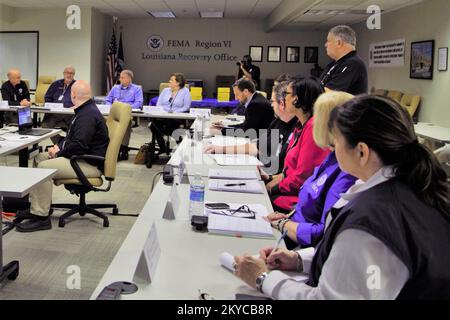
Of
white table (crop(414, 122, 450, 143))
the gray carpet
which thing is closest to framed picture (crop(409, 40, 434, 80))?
white table (crop(414, 122, 450, 143))

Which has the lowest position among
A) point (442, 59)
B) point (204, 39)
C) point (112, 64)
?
point (442, 59)

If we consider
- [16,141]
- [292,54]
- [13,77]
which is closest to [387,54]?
[292,54]

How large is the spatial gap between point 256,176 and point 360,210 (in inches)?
61.1

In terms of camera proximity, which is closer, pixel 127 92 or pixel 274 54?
pixel 127 92

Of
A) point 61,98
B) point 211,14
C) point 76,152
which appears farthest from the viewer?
point 211,14

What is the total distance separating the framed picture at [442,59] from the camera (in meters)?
6.28

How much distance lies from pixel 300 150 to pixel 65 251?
72.8 inches

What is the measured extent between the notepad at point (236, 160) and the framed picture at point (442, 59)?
4.64 metres

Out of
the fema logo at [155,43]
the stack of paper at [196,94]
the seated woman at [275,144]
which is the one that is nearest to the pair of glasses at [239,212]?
the seated woman at [275,144]

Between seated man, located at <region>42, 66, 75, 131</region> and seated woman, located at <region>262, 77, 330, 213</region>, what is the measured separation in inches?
172

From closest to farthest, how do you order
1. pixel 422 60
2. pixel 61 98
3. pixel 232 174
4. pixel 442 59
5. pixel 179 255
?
pixel 179 255 → pixel 232 174 → pixel 442 59 → pixel 61 98 → pixel 422 60

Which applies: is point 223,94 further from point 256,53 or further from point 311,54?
point 311,54

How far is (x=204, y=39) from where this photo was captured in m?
11.2

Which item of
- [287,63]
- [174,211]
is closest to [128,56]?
[287,63]
